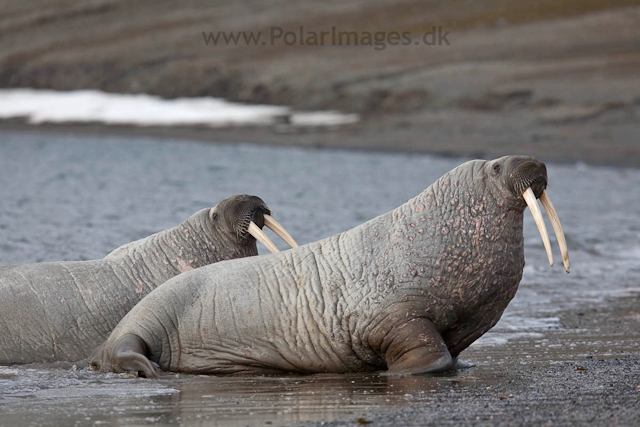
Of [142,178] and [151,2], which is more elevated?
[151,2]

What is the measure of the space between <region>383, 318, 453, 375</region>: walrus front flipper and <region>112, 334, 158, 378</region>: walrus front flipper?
1.40 m

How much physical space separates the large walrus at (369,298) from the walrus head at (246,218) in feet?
2.76

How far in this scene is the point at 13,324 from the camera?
22.4 feet

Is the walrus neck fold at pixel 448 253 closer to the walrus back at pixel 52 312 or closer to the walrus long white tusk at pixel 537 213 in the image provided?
the walrus long white tusk at pixel 537 213

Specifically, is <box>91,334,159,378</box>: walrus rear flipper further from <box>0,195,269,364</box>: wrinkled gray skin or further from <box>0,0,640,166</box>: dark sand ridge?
<box>0,0,640,166</box>: dark sand ridge

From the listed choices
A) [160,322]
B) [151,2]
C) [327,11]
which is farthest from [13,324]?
[151,2]

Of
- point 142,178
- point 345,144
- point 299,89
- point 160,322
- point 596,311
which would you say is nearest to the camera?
point 160,322

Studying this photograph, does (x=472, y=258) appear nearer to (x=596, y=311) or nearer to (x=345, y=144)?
(x=596, y=311)

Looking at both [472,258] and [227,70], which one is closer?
[472,258]

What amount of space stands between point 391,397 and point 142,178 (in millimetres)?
26706

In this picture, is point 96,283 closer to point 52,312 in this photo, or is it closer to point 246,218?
point 52,312

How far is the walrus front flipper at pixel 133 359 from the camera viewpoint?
236 inches
